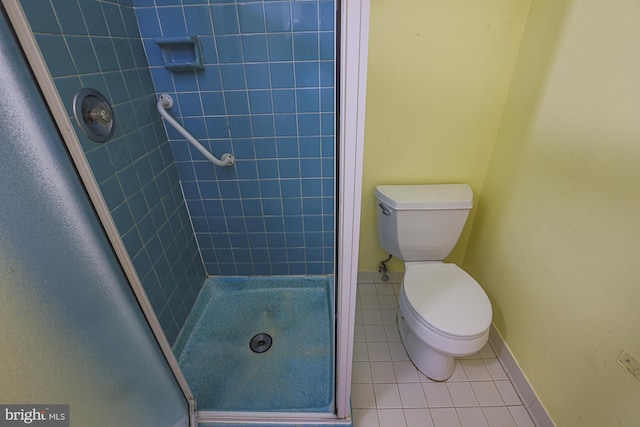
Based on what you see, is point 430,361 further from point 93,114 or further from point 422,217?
point 93,114

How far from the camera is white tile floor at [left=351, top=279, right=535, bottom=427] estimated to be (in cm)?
117

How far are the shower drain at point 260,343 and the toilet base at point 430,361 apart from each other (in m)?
0.71

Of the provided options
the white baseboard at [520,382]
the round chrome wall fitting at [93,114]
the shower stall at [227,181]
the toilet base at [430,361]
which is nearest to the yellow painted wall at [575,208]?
the white baseboard at [520,382]

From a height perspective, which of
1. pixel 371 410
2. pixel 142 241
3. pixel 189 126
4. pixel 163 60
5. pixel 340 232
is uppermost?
pixel 163 60

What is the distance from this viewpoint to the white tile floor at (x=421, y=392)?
3.84ft

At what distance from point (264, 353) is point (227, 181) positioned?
886 mm

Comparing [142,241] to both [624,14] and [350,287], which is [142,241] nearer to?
[350,287]

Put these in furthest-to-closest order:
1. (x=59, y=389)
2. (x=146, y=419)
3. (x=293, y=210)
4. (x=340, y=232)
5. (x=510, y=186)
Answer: (x=293, y=210)
(x=510, y=186)
(x=146, y=419)
(x=340, y=232)
(x=59, y=389)

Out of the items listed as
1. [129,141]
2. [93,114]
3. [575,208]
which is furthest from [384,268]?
[93,114]

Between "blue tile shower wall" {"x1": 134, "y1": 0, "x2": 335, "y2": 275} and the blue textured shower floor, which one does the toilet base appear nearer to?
the blue textured shower floor

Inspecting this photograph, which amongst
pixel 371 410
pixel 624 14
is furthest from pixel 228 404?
pixel 624 14

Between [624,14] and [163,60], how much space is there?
1.58 meters

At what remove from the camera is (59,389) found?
0.57 m

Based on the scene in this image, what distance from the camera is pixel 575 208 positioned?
3.17ft
